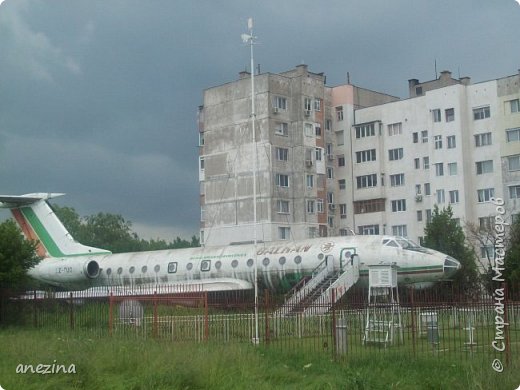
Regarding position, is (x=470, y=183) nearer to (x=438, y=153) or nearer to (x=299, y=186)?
(x=438, y=153)

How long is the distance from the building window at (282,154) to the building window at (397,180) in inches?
383

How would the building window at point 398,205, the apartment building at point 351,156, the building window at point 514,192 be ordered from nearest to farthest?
the building window at point 514,192, the apartment building at point 351,156, the building window at point 398,205

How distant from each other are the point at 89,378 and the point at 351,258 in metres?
20.6

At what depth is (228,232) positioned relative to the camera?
61312 millimetres

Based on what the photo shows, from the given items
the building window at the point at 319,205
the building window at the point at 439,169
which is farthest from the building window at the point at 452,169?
the building window at the point at 319,205

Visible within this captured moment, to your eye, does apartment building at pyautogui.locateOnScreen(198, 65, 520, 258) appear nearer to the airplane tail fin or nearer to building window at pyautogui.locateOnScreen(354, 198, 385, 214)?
building window at pyautogui.locateOnScreen(354, 198, 385, 214)

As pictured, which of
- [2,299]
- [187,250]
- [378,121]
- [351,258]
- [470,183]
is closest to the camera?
[2,299]

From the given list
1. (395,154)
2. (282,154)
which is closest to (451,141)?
(395,154)

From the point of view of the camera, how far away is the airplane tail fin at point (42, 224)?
143 feet

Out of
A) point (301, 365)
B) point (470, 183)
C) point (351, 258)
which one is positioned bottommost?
point (301, 365)

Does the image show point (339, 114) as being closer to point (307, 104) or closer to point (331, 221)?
point (307, 104)

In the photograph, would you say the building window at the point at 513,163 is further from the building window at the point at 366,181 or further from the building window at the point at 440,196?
the building window at the point at 366,181

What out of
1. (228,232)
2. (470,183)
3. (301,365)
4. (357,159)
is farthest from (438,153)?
(301,365)

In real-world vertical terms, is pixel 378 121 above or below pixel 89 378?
above
